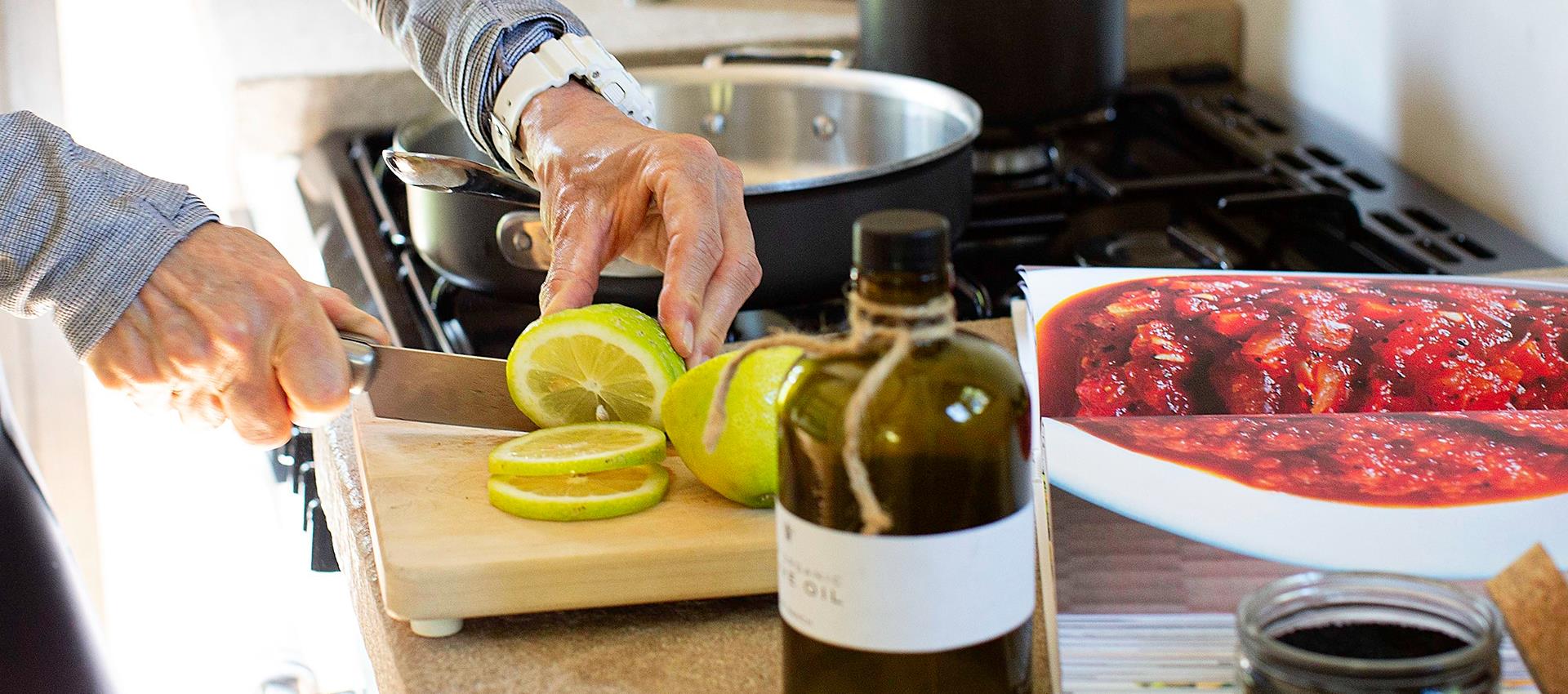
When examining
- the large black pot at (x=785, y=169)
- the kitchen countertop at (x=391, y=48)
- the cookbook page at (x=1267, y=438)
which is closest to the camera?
the cookbook page at (x=1267, y=438)

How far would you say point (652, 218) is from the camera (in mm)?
981

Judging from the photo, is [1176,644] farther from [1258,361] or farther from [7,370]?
[7,370]

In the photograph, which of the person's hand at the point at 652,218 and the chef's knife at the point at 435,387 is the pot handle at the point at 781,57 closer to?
the person's hand at the point at 652,218

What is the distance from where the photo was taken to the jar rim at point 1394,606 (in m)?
0.43

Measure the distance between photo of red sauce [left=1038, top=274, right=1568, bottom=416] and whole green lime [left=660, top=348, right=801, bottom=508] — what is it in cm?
13

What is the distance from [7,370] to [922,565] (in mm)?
1950

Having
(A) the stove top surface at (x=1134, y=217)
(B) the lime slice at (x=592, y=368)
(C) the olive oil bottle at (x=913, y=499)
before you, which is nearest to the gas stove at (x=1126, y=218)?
(A) the stove top surface at (x=1134, y=217)

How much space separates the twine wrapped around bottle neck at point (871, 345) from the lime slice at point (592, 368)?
31cm

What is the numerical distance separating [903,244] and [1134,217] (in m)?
0.99

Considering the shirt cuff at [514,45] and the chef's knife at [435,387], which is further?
the shirt cuff at [514,45]

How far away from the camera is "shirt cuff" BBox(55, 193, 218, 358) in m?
0.88

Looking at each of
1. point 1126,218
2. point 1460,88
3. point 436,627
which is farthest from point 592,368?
point 1460,88

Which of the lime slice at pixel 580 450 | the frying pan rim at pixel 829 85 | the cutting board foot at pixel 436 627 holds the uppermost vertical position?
the frying pan rim at pixel 829 85

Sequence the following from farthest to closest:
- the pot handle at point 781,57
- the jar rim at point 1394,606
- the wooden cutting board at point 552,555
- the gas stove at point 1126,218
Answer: the pot handle at point 781,57 < the gas stove at point 1126,218 < the wooden cutting board at point 552,555 < the jar rim at point 1394,606
